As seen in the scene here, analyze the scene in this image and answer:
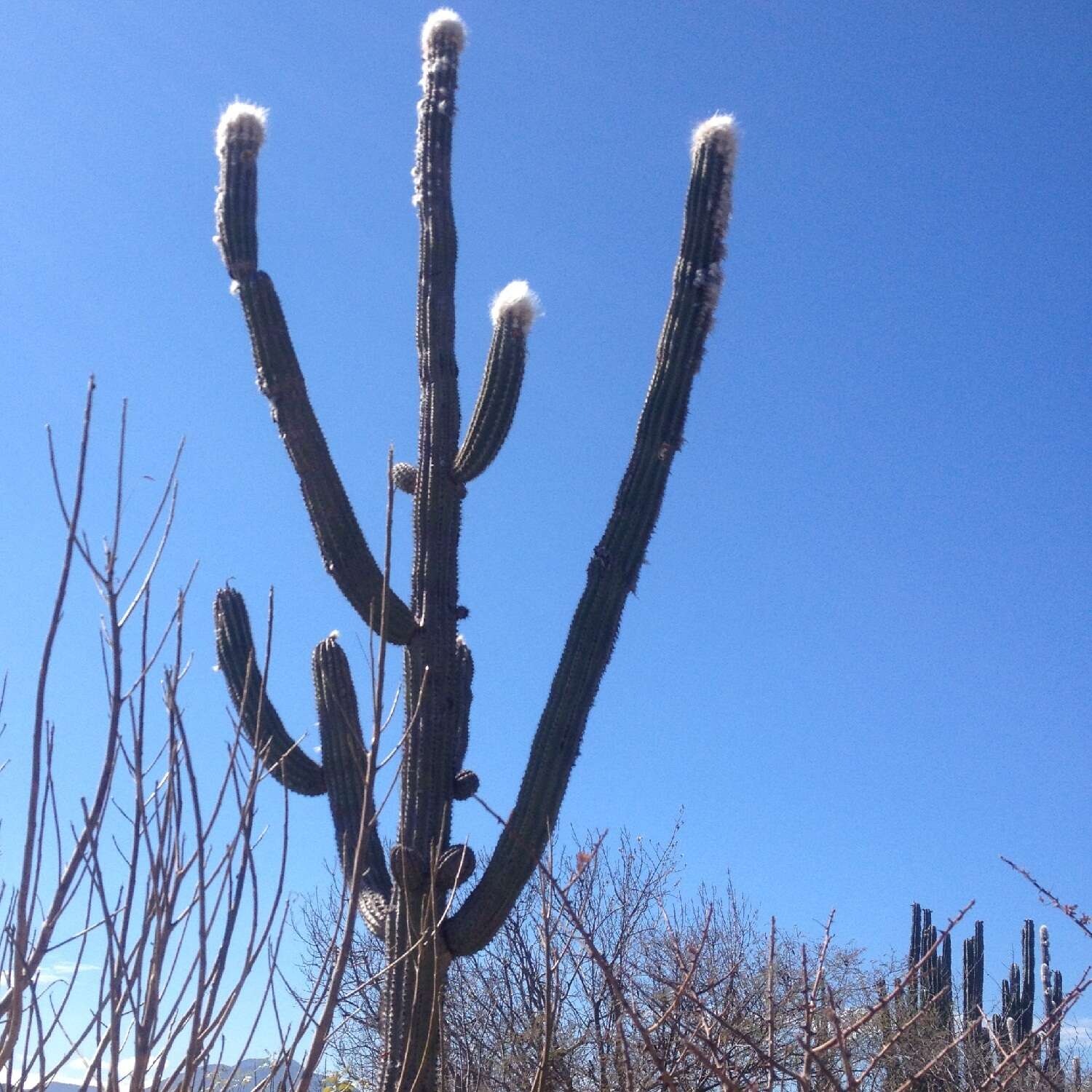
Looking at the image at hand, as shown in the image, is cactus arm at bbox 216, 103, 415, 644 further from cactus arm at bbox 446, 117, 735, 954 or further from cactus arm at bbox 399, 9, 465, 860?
cactus arm at bbox 446, 117, 735, 954

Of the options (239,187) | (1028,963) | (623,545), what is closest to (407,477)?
(623,545)

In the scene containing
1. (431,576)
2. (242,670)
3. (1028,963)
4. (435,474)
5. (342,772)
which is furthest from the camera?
(1028,963)

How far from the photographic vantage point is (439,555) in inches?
246

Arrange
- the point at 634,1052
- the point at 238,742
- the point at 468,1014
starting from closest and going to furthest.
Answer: the point at 238,742, the point at 634,1052, the point at 468,1014

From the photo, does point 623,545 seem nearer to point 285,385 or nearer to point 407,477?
point 407,477

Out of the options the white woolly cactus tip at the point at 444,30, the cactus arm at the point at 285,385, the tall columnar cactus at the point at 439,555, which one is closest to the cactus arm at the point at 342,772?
the tall columnar cactus at the point at 439,555

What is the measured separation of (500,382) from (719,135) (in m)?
1.79

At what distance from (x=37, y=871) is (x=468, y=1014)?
34.6 feet

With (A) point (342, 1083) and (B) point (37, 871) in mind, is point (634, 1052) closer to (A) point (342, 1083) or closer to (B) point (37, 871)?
(A) point (342, 1083)

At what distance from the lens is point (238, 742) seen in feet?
6.44

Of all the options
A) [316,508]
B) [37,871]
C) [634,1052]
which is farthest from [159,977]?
[634,1052]

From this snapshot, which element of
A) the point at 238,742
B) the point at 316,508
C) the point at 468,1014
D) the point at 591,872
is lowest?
the point at 238,742

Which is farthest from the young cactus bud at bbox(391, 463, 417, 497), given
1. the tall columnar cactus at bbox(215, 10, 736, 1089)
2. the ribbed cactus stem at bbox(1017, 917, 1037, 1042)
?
the ribbed cactus stem at bbox(1017, 917, 1037, 1042)

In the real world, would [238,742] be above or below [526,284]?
below
